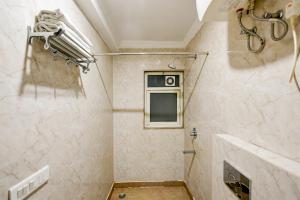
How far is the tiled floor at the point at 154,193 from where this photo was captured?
9.65 ft

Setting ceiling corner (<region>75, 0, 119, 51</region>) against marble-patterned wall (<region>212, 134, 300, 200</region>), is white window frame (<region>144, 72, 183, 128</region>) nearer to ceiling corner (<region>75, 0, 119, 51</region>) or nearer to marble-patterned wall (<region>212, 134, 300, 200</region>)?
ceiling corner (<region>75, 0, 119, 51</region>)

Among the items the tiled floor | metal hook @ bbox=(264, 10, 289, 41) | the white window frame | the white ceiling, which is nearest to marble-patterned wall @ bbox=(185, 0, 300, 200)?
metal hook @ bbox=(264, 10, 289, 41)

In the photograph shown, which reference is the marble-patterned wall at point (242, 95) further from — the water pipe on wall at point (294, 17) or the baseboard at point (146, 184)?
the baseboard at point (146, 184)

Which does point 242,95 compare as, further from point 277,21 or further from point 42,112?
point 42,112

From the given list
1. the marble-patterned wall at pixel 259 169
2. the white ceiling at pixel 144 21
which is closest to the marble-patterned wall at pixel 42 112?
the white ceiling at pixel 144 21

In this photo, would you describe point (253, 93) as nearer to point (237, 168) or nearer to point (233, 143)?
point (233, 143)

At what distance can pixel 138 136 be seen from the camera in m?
3.29

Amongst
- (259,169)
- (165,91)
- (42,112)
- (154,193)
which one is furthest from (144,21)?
(154,193)

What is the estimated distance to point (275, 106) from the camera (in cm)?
100

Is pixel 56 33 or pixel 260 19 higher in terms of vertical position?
pixel 260 19

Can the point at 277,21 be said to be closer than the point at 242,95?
Yes

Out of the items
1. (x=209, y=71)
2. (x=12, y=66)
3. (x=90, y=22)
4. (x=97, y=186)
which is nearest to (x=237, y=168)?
(x=209, y=71)

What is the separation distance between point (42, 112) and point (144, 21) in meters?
1.84

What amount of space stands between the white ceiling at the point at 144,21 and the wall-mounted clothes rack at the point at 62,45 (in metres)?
0.61
